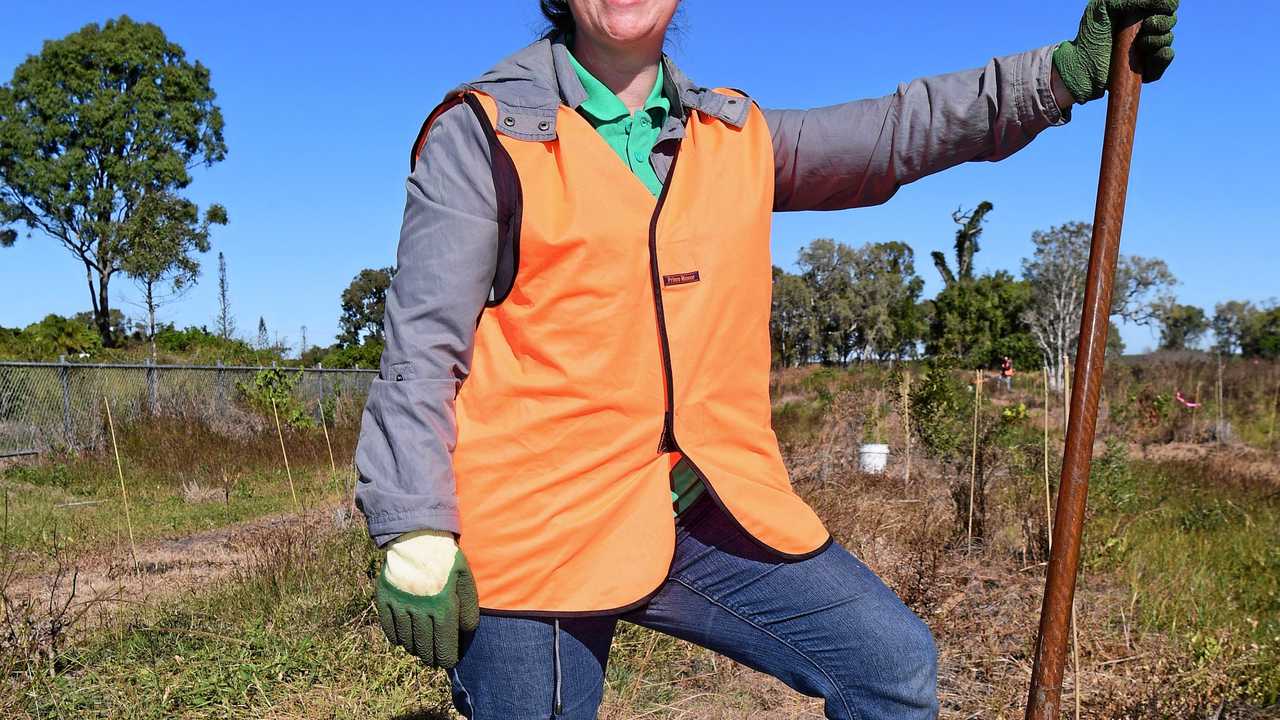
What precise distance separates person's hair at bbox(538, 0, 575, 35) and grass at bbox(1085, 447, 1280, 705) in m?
3.06

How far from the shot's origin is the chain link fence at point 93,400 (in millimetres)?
12398

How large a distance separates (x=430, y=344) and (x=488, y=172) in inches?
11.6

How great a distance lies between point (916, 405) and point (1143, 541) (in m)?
2.11

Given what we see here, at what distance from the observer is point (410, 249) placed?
154 centimetres

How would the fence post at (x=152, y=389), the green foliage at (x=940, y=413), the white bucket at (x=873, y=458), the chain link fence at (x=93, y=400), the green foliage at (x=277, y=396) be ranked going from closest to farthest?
the green foliage at (x=940, y=413) → the white bucket at (x=873, y=458) → the chain link fence at (x=93, y=400) → the fence post at (x=152, y=389) → the green foliage at (x=277, y=396)

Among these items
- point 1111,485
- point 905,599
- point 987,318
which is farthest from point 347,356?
point 987,318

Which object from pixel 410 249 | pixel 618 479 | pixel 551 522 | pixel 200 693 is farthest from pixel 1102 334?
pixel 200 693

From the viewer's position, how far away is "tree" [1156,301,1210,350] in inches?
2734

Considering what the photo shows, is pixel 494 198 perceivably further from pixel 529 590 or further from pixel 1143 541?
pixel 1143 541

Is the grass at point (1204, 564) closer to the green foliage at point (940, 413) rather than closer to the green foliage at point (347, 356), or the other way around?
the green foliage at point (940, 413)

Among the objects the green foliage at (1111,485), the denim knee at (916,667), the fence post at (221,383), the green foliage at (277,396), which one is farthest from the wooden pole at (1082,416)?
the fence post at (221,383)

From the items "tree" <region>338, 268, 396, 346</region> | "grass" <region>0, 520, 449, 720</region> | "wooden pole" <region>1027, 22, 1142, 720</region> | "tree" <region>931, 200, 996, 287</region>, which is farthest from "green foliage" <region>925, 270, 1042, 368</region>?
"wooden pole" <region>1027, 22, 1142, 720</region>

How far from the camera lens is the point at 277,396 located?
14688 mm

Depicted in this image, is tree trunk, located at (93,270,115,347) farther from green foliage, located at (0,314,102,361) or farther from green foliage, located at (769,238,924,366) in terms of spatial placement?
green foliage, located at (769,238,924,366)
